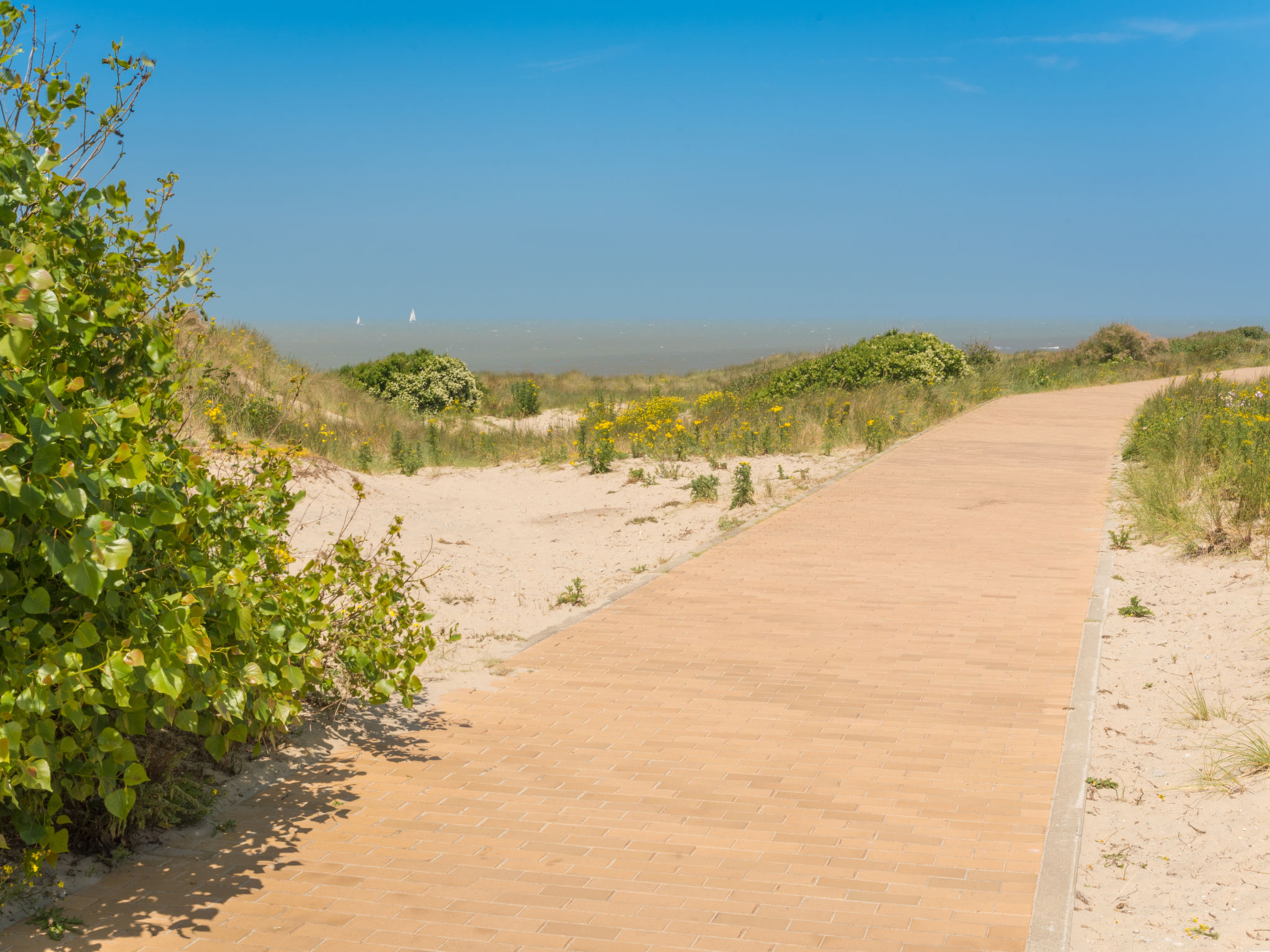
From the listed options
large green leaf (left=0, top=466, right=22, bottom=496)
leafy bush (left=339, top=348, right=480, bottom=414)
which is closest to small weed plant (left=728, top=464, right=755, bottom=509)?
large green leaf (left=0, top=466, right=22, bottom=496)

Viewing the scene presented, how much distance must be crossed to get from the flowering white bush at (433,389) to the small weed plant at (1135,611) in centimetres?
1931

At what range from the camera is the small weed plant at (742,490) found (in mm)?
13078

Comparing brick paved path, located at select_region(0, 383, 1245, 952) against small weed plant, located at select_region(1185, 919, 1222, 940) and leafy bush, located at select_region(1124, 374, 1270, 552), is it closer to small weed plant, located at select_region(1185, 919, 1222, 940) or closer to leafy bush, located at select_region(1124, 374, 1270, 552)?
small weed plant, located at select_region(1185, 919, 1222, 940)

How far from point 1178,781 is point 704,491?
8.48m

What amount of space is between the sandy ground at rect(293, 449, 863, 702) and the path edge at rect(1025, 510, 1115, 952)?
3480 mm

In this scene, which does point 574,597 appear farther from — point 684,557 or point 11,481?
point 11,481

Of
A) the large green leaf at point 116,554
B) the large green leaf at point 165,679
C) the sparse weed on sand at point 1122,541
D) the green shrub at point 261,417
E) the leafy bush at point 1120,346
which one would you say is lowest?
the sparse weed on sand at point 1122,541

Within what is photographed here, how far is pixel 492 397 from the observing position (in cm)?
2916

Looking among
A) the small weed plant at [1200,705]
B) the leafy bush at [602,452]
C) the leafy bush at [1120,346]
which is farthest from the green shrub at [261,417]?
the leafy bush at [1120,346]

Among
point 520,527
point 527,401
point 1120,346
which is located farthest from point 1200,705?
point 1120,346

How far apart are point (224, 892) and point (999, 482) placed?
12.0 m

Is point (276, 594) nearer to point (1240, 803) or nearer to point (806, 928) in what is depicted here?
point (806, 928)

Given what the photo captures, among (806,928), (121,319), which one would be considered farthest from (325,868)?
(121,319)

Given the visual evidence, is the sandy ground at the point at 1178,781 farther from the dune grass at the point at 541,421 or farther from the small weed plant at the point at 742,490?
the dune grass at the point at 541,421
